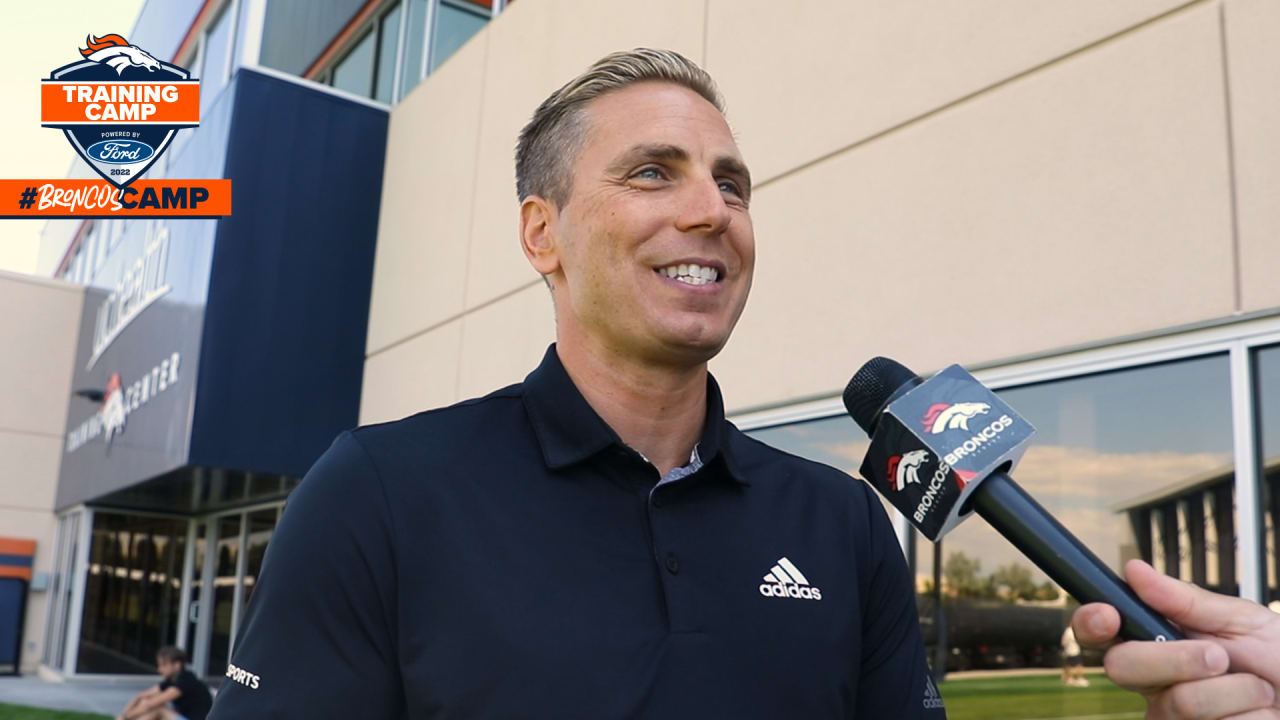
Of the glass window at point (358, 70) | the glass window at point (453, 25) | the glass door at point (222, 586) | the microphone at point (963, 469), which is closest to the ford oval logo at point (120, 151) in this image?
the glass window at point (358, 70)

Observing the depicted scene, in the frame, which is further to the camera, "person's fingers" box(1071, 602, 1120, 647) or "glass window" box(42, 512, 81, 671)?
"glass window" box(42, 512, 81, 671)

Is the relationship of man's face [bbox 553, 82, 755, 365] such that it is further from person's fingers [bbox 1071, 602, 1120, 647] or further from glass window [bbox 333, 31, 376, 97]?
glass window [bbox 333, 31, 376, 97]

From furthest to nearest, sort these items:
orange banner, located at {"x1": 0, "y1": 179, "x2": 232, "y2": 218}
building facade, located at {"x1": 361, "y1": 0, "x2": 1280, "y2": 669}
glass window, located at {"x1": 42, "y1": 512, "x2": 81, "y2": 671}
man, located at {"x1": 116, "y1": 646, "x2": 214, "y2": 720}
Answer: glass window, located at {"x1": 42, "y1": 512, "x2": 81, "y2": 671}, orange banner, located at {"x1": 0, "y1": 179, "x2": 232, "y2": 218}, man, located at {"x1": 116, "y1": 646, "x2": 214, "y2": 720}, building facade, located at {"x1": 361, "y1": 0, "x2": 1280, "y2": 669}

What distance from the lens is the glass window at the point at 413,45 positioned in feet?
33.1

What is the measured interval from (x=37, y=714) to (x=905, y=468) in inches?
521

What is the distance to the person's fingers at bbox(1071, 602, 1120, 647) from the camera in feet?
3.88

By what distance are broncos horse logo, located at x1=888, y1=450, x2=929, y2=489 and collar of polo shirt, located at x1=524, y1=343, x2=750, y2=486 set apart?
241 millimetres

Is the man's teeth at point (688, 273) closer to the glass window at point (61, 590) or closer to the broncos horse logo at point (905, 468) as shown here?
the broncos horse logo at point (905, 468)

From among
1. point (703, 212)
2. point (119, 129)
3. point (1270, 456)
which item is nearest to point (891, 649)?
point (703, 212)

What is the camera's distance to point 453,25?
9602 millimetres

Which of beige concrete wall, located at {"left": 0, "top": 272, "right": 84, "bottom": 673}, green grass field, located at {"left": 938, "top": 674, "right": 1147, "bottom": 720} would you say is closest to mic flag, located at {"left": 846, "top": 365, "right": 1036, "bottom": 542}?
green grass field, located at {"left": 938, "top": 674, "right": 1147, "bottom": 720}

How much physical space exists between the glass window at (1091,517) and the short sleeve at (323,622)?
9.44 feet

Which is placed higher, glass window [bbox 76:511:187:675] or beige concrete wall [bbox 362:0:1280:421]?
beige concrete wall [bbox 362:0:1280:421]

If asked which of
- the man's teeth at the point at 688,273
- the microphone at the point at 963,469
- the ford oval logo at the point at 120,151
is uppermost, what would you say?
the ford oval logo at the point at 120,151
